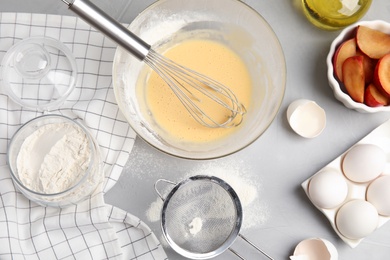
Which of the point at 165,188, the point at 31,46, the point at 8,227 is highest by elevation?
the point at 31,46

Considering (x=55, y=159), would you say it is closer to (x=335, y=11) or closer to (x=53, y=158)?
(x=53, y=158)

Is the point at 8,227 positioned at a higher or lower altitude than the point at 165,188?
lower

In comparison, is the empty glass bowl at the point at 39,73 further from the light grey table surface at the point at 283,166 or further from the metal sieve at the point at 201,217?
the metal sieve at the point at 201,217

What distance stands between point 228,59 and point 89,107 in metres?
0.27

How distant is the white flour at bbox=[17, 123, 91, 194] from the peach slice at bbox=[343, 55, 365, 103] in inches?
18.6

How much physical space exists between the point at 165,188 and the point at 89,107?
20 cm

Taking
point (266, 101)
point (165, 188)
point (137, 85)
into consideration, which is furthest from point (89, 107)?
point (266, 101)

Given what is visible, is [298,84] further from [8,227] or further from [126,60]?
→ [8,227]

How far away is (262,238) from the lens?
3.49 ft

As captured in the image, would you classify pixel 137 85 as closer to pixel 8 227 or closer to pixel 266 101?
pixel 266 101

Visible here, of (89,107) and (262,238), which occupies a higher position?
(89,107)

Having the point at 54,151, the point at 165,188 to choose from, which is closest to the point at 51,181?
the point at 54,151

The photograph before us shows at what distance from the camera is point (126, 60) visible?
40.4 inches

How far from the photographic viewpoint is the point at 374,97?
40.2 inches
